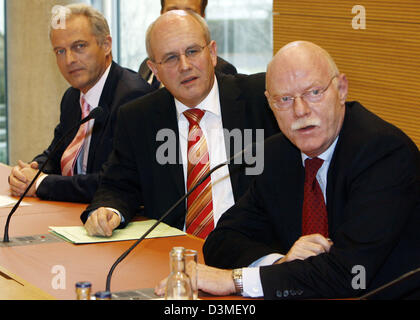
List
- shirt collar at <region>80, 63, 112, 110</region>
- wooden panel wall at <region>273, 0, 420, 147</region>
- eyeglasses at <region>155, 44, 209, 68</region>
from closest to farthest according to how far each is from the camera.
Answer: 1. eyeglasses at <region>155, 44, 209, 68</region>
2. wooden panel wall at <region>273, 0, 420, 147</region>
3. shirt collar at <region>80, 63, 112, 110</region>

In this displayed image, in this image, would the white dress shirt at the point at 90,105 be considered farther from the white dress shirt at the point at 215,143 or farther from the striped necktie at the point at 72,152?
the white dress shirt at the point at 215,143

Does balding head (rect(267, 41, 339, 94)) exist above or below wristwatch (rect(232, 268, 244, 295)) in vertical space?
above

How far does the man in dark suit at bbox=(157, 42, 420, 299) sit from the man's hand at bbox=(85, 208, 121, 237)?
53cm

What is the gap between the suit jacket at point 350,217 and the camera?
2047mm

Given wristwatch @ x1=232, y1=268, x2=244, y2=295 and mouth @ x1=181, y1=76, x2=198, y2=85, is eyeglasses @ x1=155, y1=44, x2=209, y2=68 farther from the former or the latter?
wristwatch @ x1=232, y1=268, x2=244, y2=295

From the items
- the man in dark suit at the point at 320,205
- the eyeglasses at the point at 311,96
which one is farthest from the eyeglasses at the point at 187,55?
the eyeglasses at the point at 311,96

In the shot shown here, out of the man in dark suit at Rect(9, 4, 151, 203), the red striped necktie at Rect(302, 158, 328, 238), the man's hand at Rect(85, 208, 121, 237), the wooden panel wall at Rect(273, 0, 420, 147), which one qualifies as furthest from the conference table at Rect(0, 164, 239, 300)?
the wooden panel wall at Rect(273, 0, 420, 147)

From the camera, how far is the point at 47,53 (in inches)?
279

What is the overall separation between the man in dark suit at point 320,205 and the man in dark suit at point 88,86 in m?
1.41

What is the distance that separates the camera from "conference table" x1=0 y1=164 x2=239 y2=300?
87.4 inches

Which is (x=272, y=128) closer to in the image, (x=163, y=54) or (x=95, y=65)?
(x=163, y=54)

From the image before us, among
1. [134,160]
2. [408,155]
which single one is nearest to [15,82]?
[134,160]

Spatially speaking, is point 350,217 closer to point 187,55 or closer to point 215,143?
point 215,143

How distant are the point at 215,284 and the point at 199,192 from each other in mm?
1103
